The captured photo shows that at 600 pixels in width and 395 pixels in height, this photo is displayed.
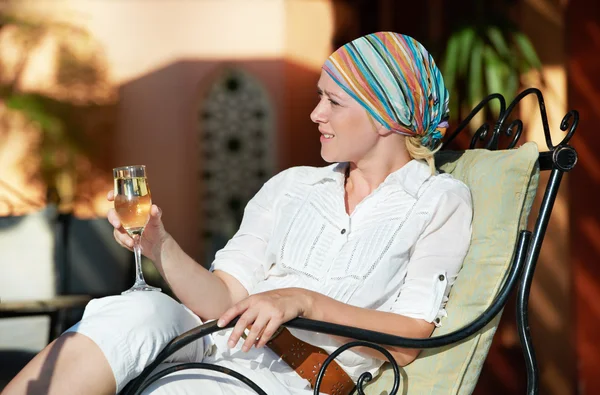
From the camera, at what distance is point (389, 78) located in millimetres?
2252

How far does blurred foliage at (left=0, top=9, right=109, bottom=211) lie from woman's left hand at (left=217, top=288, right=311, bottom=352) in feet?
18.6

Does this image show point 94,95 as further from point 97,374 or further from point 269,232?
point 97,374

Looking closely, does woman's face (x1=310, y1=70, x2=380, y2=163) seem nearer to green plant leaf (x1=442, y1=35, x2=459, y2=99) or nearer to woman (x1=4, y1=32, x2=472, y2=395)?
woman (x1=4, y1=32, x2=472, y2=395)

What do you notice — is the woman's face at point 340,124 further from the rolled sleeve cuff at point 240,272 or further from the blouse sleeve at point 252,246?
the rolled sleeve cuff at point 240,272

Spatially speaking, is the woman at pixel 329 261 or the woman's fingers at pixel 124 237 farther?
the woman's fingers at pixel 124 237

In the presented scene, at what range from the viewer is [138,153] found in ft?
25.7

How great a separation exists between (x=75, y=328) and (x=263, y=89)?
6100 millimetres

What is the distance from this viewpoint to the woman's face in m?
2.29

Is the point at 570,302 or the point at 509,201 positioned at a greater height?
the point at 509,201

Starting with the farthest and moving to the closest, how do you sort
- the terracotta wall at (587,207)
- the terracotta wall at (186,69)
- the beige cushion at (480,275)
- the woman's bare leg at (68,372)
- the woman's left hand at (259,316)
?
the terracotta wall at (186,69)
the terracotta wall at (587,207)
the beige cushion at (480,275)
the woman's left hand at (259,316)
the woman's bare leg at (68,372)

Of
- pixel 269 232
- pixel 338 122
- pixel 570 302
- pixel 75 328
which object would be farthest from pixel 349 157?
pixel 570 302

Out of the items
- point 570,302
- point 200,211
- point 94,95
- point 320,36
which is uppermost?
point 320,36

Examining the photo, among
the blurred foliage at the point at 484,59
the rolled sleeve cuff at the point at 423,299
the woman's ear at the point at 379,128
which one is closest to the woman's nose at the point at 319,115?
the woman's ear at the point at 379,128

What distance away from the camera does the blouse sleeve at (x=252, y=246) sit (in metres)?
2.33
